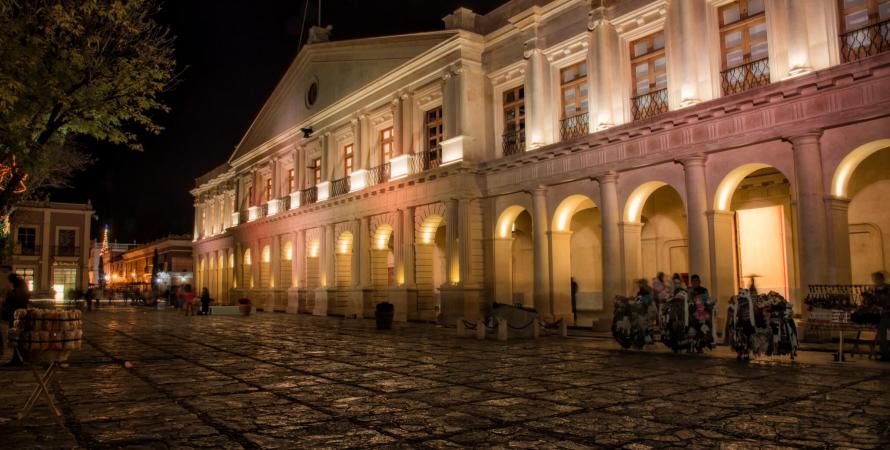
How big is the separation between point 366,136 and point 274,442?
68.9ft

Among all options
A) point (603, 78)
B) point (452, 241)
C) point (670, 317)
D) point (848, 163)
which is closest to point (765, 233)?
point (848, 163)

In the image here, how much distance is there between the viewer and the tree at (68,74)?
9672 mm

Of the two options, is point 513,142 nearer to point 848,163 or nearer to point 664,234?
point 664,234

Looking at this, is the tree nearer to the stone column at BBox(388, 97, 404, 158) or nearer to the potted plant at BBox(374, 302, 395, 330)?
the potted plant at BBox(374, 302, 395, 330)

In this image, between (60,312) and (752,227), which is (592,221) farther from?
(60,312)

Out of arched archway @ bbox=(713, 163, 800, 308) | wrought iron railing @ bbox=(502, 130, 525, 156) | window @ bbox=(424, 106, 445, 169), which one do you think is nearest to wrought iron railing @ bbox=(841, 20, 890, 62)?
arched archway @ bbox=(713, 163, 800, 308)

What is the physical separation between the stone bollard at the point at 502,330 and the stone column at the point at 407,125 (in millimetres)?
10055

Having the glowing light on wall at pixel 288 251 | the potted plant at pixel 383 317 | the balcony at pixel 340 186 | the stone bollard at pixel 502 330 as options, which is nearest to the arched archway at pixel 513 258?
the potted plant at pixel 383 317

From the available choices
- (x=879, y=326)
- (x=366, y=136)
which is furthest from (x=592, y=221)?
(x=879, y=326)

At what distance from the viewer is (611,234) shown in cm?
1617

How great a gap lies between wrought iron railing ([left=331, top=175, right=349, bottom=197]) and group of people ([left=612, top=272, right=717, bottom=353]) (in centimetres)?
1605

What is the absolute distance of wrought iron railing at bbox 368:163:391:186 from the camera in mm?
24031

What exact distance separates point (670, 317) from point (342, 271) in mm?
17606

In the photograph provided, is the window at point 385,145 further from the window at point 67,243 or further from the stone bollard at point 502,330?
the window at point 67,243
